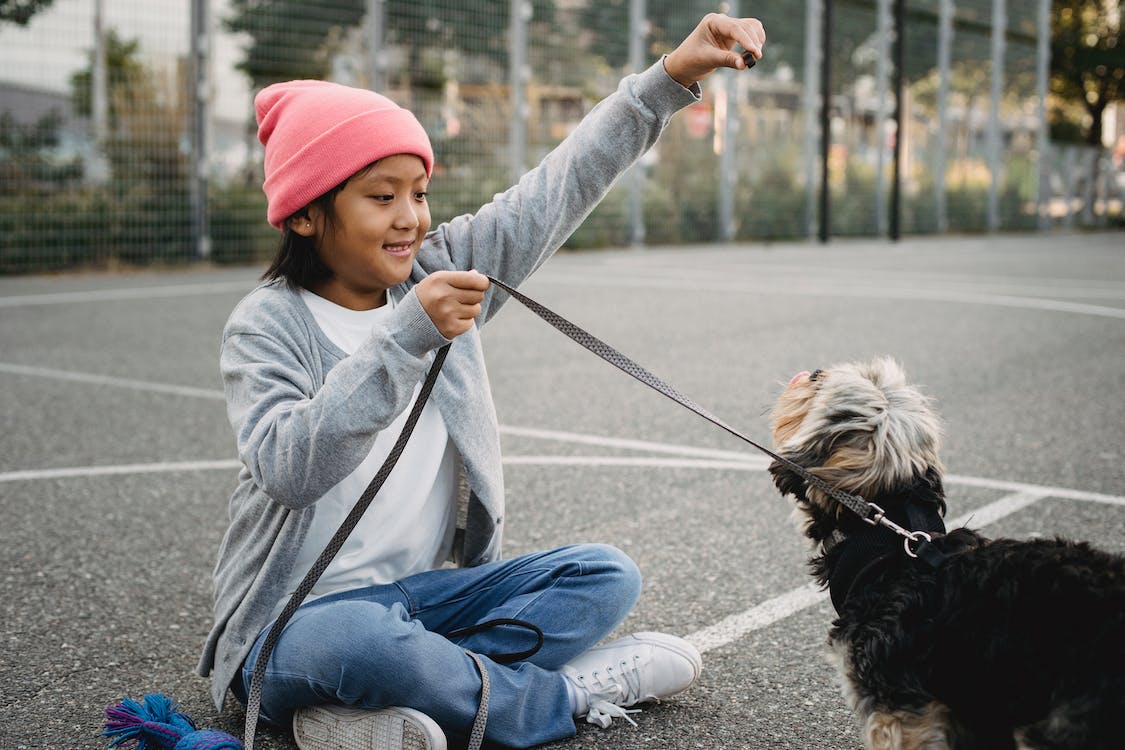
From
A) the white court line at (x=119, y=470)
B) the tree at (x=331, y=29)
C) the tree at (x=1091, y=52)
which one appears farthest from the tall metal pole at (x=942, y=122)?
the white court line at (x=119, y=470)

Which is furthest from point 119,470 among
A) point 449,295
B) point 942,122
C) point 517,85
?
point 942,122

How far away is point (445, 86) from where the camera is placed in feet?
58.4

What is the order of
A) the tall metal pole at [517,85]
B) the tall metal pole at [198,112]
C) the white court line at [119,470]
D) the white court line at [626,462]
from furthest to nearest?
the tall metal pole at [517,85], the tall metal pole at [198,112], the white court line at [626,462], the white court line at [119,470]

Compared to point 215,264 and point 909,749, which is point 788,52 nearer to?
point 215,264

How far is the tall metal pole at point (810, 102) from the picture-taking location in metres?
24.5

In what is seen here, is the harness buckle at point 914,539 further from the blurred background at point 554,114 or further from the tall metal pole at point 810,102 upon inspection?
the tall metal pole at point 810,102

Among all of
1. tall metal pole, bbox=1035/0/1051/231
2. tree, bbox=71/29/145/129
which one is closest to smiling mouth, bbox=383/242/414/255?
tree, bbox=71/29/145/129

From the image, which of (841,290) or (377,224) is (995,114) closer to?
(841,290)

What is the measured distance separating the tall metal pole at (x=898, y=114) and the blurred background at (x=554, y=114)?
61 mm

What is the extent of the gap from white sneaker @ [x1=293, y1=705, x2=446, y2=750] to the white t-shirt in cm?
26

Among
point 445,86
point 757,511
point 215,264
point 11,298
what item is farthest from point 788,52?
point 757,511

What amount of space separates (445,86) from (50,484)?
13450mm

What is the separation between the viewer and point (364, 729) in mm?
2709

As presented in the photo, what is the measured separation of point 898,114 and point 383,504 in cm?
2442
